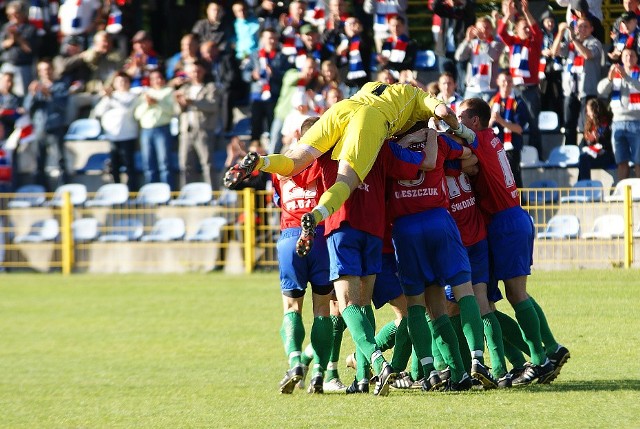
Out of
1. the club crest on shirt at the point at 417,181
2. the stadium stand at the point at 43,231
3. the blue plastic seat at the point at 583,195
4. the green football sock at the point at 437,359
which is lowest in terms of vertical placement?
the green football sock at the point at 437,359

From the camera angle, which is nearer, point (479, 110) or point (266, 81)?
point (479, 110)

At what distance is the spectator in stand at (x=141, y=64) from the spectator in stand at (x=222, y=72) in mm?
962

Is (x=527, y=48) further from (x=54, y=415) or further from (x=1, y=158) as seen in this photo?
(x=54, y=415)

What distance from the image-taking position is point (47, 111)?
65.8 ft

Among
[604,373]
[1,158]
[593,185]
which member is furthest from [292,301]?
[1,158]

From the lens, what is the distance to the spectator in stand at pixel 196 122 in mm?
18719

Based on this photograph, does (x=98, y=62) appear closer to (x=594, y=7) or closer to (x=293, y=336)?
(x=594, y=7)

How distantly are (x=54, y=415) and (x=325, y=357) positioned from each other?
1.95 metres

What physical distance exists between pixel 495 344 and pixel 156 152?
11.1m

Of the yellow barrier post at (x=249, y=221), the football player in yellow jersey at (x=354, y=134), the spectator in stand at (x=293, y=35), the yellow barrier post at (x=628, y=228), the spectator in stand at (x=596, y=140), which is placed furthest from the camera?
the spectator in stand at (x=293, y=35)

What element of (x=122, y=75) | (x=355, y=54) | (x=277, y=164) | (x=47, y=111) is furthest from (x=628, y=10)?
(x=277, y=164)

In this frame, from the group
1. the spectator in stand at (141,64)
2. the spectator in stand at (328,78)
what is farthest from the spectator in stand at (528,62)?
the spectator in stand at (141,64)

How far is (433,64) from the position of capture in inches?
718

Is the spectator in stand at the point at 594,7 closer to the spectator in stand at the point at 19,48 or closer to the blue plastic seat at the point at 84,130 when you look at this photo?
the blue plastic seat at the point at 84,130
